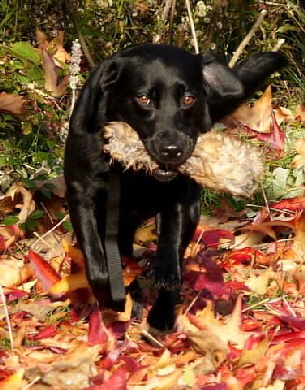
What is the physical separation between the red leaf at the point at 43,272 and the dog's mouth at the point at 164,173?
2.26ft

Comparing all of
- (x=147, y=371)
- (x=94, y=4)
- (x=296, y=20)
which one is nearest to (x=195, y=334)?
(x=147, y=371)

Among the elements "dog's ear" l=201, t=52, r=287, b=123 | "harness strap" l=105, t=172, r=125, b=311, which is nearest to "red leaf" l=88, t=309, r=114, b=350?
"harness strap" l=105, t=172, r=125, b=311

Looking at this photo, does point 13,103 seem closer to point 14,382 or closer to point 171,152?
point 171,152

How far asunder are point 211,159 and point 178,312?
658mm

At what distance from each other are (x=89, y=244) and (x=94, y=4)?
2944 mm

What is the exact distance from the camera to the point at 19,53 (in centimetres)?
578

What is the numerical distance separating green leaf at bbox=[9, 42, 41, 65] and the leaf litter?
1163 mm

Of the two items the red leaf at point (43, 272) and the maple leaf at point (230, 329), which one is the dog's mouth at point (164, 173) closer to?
the maple leaf at point (230, 329)

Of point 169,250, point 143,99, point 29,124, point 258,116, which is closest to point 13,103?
point 29,124

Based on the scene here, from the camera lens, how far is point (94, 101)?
3.71 m

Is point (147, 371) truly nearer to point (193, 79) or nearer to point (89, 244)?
point (89, 244)

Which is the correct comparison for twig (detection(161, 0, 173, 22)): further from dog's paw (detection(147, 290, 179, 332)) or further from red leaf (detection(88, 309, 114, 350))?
red leaf (detection(88, 309, 114, 350))

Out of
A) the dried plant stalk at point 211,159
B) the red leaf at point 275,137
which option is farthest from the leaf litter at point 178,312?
the dried plant stalk at point 211,159

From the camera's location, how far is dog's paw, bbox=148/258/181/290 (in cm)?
338
